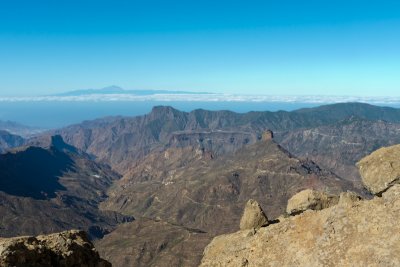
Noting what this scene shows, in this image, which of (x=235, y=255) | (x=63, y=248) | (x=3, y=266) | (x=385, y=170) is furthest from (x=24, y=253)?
(x=385, y=170)

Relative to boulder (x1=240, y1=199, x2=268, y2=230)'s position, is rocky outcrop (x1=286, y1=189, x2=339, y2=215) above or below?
above

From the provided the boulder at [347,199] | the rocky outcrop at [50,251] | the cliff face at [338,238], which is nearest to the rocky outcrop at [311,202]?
the cliff face at [338,238]

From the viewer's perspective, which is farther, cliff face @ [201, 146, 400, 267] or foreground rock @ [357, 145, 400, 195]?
foreground rock @ [357, 145, 400, 195]

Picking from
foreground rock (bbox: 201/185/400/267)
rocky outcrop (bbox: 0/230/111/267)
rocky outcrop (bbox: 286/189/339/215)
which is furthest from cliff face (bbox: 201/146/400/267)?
rocky outcrop (bbox: 0/230/111/267)

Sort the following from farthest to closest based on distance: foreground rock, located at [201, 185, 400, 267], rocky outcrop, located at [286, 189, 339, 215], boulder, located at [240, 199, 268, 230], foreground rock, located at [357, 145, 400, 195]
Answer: boulder, located at [240, 199, 268, 230] < rocky outcrop, located at [286, 189, 339, 215] < foreground rock, located at [357, 145, 400, 195] < foreground rock, located at [201, 185, 400, 267]

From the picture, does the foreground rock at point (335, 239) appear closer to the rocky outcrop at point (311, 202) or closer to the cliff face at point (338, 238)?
the cliff face at point (338, 238)

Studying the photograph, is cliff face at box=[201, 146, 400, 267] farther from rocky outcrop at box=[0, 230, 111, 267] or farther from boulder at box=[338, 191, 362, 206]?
rocky outcrop at box=[0, 230, 111, 267]

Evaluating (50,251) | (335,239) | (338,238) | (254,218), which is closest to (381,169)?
(338,238)
